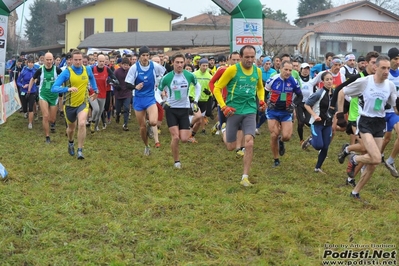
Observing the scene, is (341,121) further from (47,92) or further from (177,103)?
(47,92)

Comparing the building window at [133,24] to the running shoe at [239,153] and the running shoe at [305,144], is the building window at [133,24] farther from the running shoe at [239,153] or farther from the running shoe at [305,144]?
the running shoe at [239,153]

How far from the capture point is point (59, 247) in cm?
540

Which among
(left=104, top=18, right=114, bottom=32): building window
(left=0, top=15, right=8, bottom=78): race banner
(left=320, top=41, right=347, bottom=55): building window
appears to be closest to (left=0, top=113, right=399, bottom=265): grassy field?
(left=0, top=15, right=8, bottom=78): race banner

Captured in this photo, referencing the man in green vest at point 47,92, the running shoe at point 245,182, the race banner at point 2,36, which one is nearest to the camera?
the running shoe at point 245,182

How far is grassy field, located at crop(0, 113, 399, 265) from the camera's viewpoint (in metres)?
5.33

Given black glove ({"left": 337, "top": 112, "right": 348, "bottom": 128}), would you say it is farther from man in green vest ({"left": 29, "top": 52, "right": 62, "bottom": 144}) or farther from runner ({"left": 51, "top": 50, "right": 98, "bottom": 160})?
man in green vest ({"left": 29, "top": 52, "right": 62, "bottom": 144})

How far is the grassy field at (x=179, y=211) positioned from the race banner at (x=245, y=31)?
3.15 metres

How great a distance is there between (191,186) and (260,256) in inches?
112

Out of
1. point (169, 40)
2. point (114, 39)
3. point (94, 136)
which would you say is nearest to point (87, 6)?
point (114, 39)

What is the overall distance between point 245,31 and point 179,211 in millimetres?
6886

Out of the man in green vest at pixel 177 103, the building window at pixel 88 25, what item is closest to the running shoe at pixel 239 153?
the man in green vest at pixel 177 103

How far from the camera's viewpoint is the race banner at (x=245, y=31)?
41.6 ft

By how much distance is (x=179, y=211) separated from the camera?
673 centimetres

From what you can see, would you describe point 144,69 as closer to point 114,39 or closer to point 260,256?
point 260,256
